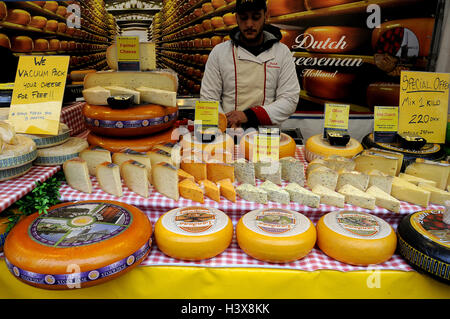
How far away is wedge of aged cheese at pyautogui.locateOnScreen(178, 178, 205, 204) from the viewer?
1692mm

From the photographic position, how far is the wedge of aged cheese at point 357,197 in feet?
5.47

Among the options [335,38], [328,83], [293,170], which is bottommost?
[293,170]

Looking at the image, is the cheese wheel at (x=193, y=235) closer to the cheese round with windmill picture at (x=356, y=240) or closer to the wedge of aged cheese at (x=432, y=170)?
the cheese round with windmill picture at (x=356, y=240)

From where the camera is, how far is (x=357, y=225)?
1.51 metres

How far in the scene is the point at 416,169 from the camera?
190 cm

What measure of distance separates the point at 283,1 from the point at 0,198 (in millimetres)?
4437

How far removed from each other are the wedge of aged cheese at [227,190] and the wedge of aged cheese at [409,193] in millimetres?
924

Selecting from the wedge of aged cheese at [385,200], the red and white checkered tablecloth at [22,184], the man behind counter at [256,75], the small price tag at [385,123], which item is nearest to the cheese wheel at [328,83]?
the man behind counter at [256,75]

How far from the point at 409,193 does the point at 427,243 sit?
451 millimetres

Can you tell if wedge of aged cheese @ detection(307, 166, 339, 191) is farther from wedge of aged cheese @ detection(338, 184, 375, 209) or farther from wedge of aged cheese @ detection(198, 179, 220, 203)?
wedge of aged cheese @ detection(198, 179, 220, 203)

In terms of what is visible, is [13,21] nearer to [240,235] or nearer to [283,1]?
[283,1]

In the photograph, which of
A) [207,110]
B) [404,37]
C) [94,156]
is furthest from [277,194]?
[404,37]

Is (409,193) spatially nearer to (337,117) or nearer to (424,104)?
(337,117)
